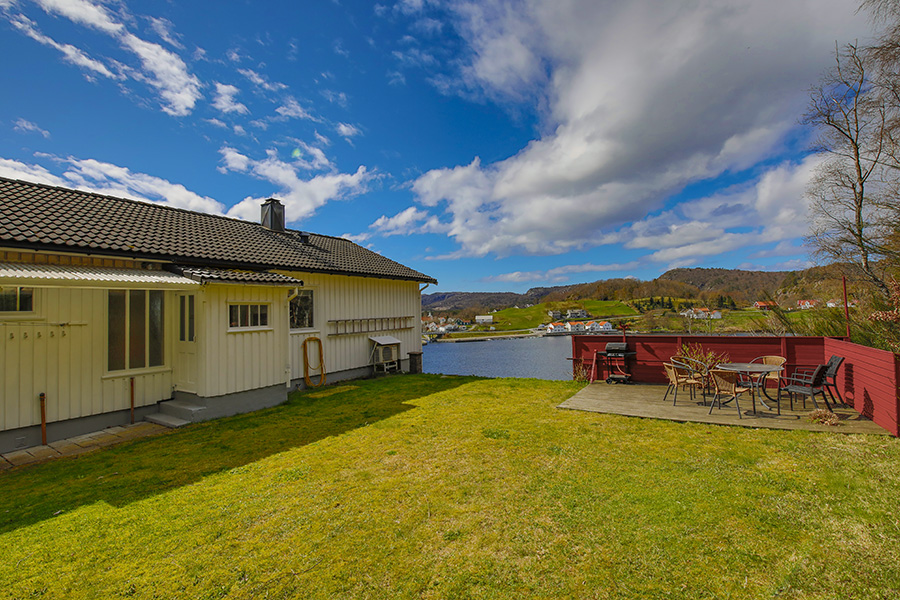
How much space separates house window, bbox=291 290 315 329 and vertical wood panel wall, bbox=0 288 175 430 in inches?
140

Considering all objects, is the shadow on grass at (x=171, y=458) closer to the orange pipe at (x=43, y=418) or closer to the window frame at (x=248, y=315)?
the orange pipe at (x=43, y=418)

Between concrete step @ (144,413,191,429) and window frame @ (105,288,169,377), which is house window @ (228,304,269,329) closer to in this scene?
window frame @ (105,288,169,377)

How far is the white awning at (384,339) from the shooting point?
11.2 metres

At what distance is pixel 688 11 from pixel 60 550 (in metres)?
12.0

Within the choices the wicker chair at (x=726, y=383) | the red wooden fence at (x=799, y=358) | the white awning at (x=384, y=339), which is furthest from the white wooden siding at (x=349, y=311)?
the wicker chair at (x=726, y=383)

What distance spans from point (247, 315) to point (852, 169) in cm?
1815

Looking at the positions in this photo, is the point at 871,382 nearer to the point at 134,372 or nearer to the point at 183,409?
the point at 183,409

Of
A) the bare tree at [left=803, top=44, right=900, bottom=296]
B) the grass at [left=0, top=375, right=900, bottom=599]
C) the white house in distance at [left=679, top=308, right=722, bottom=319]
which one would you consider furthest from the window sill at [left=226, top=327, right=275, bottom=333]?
the white house in distance at [left=679, top=308, right=722, bottom=319]

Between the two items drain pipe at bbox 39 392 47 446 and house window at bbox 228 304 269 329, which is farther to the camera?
house window at bbox 228 304 269 329

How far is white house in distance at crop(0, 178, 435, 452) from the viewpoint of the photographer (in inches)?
197

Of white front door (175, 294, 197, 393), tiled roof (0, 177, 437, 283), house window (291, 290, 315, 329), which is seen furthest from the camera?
house window (291, 290, 315, 329)

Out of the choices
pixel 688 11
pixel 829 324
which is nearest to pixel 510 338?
pixel 829 324

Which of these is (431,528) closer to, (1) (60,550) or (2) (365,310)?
(1) (60,550)

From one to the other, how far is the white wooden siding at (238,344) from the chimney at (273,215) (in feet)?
16.7
